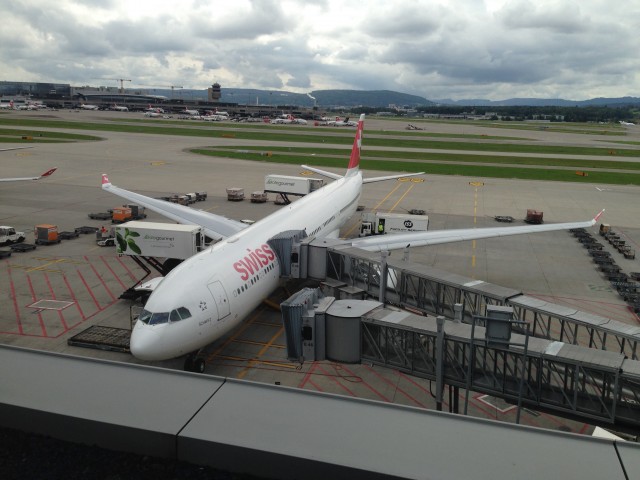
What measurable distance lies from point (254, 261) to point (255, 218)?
27.5m

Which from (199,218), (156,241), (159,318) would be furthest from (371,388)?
(199,218)

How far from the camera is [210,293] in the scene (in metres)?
20.1

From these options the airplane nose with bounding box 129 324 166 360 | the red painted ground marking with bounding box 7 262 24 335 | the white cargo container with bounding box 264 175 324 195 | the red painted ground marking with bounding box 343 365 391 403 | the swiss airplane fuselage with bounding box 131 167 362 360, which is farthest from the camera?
the white cargo container with bounding box 264 175 324 195

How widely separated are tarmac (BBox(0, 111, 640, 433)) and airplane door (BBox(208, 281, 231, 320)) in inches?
105

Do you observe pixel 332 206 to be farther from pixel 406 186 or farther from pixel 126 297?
pixel 406 186

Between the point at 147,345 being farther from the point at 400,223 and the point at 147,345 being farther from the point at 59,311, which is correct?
the point at 400,223

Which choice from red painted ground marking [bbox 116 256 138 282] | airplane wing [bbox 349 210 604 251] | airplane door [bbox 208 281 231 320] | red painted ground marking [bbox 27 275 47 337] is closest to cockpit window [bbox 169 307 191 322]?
airplane door [bbox 208 281 231 320]

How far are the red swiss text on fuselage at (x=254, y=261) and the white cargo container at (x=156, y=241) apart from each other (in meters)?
5.30

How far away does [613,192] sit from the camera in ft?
236

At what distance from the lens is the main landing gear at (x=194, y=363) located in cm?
2022

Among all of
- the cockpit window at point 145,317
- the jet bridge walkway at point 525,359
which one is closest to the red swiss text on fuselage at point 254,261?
the cockpit window at point 145,317

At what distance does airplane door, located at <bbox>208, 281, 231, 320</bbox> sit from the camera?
20266mm

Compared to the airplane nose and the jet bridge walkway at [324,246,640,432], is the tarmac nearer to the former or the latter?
the airplane nose

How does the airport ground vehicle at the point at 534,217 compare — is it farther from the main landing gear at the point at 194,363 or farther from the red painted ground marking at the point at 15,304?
the red painted ground marking at the point at 15,304
